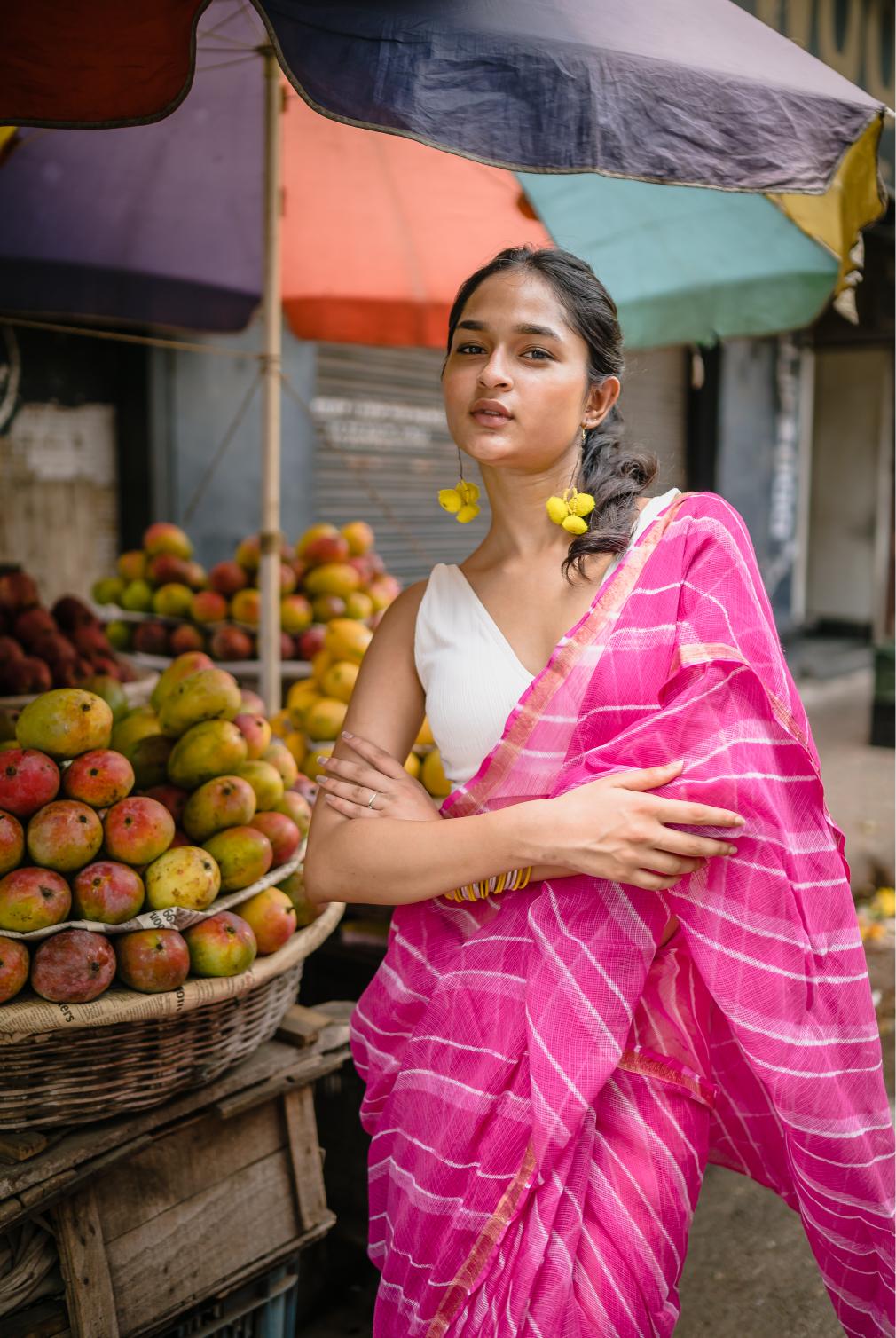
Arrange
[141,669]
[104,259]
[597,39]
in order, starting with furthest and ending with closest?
[104,259], [141,669], [597,39]

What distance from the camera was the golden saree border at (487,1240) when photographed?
1624 millimetres

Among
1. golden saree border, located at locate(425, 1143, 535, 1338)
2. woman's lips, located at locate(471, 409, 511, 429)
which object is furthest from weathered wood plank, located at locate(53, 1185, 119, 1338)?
woman's lips, located at locate(471, 409, 511, 429)

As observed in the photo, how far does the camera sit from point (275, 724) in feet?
11.6

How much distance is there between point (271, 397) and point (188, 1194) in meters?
2.19

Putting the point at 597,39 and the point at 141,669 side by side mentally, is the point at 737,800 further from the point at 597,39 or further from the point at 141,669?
the point at 141,669

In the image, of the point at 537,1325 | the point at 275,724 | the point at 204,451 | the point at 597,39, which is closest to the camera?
the point at 537,1325

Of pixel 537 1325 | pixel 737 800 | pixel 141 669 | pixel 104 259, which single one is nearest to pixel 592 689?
pixel 737 800

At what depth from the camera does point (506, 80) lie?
67.8 inches

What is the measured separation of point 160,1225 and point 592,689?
1.30 m

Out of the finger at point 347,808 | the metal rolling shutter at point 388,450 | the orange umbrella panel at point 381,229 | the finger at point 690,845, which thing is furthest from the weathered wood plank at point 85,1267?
the metal rolling shutter at point 388,450

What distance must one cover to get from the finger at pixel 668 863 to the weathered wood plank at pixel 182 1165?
3.62ft

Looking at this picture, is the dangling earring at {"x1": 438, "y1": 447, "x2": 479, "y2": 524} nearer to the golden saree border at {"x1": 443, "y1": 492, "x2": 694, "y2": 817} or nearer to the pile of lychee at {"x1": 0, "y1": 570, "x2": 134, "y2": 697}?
the golden saree border at {"x1": 443, "y1": 492, "x2": 694, "y2": 817}

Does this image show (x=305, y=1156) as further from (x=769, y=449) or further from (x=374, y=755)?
(x=769, y=449)

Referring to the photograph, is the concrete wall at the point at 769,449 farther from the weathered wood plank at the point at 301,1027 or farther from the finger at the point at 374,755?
the finger at the point at 374,755
